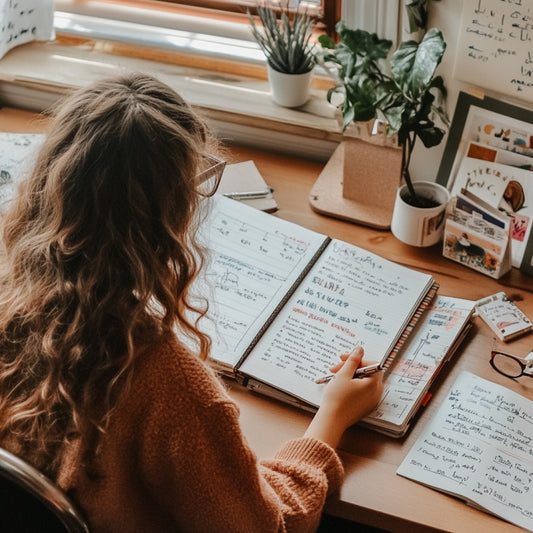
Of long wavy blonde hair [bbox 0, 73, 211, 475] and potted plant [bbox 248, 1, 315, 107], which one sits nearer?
long wavy blonde hair [bbox 0, 73, 211, 475]

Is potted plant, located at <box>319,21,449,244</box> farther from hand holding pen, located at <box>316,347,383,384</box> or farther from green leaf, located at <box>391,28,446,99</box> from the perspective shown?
hand holding pen, located at <box>316,347,383,384</box>

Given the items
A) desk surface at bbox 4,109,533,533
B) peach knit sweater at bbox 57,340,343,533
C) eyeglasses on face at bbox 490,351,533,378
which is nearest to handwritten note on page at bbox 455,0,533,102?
desk surface at bbox 4,109,533,533

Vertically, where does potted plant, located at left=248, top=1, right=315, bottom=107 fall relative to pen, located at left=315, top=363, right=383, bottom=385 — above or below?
above

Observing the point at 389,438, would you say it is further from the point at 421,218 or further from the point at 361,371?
the point at 421,218

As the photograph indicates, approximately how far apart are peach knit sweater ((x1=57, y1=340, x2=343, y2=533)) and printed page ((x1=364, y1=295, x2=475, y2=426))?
9.7 inches

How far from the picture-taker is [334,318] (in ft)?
4.26

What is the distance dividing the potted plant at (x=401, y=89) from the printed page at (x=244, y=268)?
23 centimetres

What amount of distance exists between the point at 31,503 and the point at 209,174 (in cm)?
46

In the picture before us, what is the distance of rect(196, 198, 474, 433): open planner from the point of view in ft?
4.02

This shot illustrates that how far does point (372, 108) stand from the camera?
138 cm

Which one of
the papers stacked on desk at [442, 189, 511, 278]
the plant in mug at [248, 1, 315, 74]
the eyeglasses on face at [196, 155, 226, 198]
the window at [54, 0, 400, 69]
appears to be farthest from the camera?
the window at [54, 0, 400, 69]

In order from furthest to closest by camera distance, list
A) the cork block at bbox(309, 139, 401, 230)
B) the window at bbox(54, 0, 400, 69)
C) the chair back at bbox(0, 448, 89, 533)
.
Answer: the window at bbox(54, 0, 400, 69) < the cork block at bbox(309, 139, 401, 230) < the chair back at bbox(0, 448, 89, 533)

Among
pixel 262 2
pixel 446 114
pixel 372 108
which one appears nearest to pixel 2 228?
pixel 372 108

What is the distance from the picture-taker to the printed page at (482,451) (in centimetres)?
106
